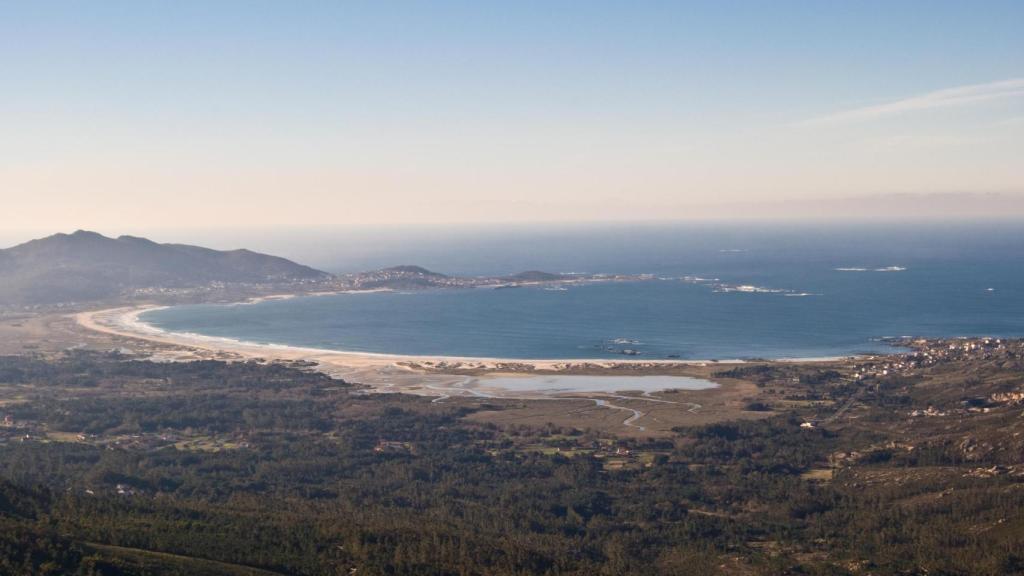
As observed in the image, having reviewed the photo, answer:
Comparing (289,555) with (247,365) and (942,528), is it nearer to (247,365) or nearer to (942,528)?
(942,528)

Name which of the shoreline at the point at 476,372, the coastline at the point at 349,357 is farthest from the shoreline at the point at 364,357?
the shoreline at the point at 476,372

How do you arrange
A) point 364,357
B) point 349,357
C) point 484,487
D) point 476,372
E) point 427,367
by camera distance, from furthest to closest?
point 364,357 → point 349,357 → point 427,367 → point 476,372 → point 484,487

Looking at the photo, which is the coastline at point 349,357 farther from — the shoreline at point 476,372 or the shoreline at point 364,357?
the shoreline at point 476,372

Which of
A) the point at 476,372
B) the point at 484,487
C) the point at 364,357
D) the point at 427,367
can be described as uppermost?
the point at 364,357

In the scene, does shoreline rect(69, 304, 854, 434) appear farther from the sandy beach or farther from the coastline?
the coastline

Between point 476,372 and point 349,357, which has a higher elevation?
point 349,357

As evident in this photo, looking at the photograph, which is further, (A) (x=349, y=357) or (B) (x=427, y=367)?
(A) (x=349, y=357)

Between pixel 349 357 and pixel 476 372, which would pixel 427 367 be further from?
A: pixel 349 357

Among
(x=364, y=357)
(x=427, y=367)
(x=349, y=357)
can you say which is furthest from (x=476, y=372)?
(x=349, y=357)

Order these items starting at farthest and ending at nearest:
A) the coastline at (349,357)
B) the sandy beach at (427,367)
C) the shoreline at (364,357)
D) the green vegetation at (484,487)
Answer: the coastline at (349,357) → the shoreline at (364,357) → the sandy beach at (427,367) → the green vegetation at (484,487)

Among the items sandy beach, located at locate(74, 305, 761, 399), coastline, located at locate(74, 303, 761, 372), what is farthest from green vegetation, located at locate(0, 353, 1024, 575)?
coastline, located at locate(74, 303, 761, 372)
